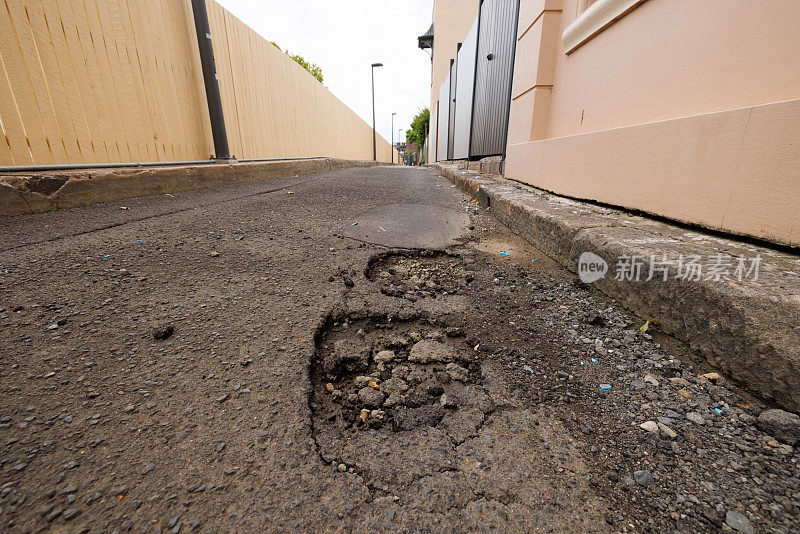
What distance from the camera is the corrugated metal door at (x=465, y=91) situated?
7766mm

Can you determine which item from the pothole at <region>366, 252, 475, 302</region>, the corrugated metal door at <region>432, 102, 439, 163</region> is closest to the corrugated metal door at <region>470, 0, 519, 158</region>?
the pothole at <region>366, 252, 475, 302</region>

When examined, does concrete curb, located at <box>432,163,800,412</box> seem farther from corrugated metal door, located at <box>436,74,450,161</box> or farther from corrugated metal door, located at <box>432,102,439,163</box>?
corrugated metal door, located at <box>432,102,439,163</box>

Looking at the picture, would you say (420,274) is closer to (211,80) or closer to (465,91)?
(211,80)

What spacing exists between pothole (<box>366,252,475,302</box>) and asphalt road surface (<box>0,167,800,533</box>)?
0.03m

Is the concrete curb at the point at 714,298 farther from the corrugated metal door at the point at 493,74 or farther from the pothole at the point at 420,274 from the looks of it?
the corrugated metal door at the point at 493,74

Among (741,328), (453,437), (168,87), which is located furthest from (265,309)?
(168,87)

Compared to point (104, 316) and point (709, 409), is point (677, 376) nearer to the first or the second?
point (709, 409)

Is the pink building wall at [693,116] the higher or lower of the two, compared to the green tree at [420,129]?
lower

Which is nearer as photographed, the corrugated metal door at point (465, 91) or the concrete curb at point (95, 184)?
the concrete curb at point (95, 184)

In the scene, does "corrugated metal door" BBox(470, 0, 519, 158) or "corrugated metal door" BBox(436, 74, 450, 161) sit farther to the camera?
"corrugated metal door" BBox(436, 74, 450, 161)

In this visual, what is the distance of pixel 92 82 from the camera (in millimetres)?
3395

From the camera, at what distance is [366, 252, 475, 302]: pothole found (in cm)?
181

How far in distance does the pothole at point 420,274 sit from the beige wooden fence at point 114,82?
344 cm

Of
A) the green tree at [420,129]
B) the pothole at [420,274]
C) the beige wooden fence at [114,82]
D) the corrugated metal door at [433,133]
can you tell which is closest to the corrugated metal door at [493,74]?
the pothole at [420,274]
